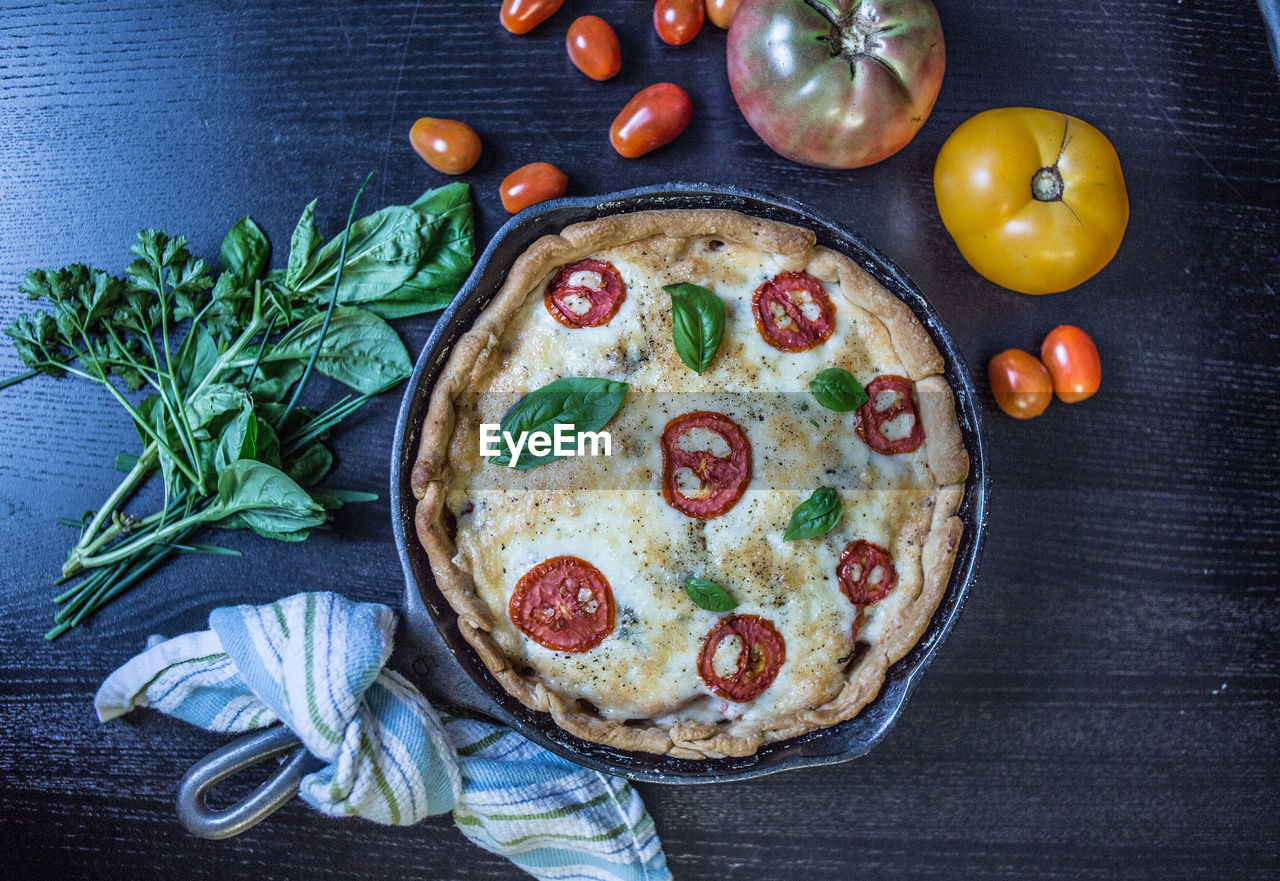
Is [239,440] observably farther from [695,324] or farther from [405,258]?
[695,324]

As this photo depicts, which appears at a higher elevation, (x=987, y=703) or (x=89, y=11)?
(x=89, y=11)

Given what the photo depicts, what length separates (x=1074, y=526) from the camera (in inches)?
102

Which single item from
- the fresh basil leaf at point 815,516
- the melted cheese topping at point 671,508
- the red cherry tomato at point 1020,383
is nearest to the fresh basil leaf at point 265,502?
the melted cheese topping at point 671,508

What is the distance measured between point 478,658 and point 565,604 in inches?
10.8

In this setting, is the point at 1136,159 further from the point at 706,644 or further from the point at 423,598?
the point at 423,598

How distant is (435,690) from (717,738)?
0.80 m

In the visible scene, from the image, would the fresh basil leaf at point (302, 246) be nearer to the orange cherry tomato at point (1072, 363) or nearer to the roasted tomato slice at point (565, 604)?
the roasted tomato slice at point (565, 604)

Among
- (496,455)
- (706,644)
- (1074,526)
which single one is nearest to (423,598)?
(496,455)

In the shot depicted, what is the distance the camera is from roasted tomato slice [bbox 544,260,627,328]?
222 cm

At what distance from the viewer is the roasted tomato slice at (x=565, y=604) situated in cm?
214

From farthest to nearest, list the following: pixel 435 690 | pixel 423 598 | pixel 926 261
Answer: pixel 926 261
pixel 435 690
pixel 423 598

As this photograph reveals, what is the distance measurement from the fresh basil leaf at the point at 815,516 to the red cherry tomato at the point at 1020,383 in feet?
2.48

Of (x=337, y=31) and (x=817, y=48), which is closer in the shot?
(x=817, y=48)

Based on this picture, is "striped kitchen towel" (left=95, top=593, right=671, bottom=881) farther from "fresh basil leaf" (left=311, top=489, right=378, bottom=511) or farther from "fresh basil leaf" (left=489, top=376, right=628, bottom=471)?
"fresh basil leaf" (left=489, top=376, right=628, bottom=471)
